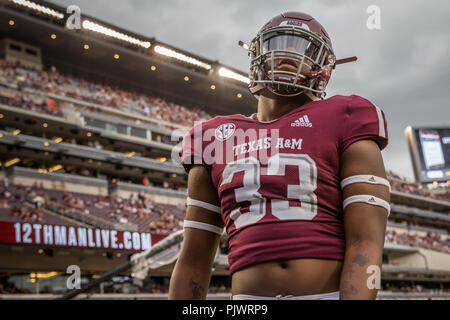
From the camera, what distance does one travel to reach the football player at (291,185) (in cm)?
155

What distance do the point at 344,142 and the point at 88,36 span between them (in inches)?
1346

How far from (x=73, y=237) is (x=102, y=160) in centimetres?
1026

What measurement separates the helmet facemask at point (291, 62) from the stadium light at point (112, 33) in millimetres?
32758

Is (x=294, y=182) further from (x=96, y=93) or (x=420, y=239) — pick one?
(x=420, y=239)

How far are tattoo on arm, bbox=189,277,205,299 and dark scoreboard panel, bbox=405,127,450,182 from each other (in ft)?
28.8

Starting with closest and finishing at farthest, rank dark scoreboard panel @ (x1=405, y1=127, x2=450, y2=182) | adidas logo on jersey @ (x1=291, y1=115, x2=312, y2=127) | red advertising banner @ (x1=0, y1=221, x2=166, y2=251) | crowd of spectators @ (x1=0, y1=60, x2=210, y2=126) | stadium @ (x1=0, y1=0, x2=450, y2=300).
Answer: adidas logo on jersey @ (x1=291, y1=115, x2=312, y2=127)
dark scoreboard panel @ (x1=405, y1=127, x2=450, y2=182)
red advertising banner @ (x1=0, y1=221, x2=166, y2=251)
stadium @ (x1=0, y1=0, x2=450, y2=300)
crowd of spectators @ (x1=0, y1=60, x2=210, y2=126)

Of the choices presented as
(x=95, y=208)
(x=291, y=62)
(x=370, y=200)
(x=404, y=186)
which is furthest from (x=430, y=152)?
(x=404, y=186)

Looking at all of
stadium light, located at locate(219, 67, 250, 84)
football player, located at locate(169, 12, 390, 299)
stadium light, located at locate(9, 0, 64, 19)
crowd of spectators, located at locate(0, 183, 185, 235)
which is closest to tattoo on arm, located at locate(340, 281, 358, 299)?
football player, located at locate(169, 12, 390, 299)

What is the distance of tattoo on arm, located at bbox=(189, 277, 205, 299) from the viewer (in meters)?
1.89

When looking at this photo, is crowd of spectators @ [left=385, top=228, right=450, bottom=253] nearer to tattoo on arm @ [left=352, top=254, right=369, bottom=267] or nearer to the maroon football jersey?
the maroon football jersey

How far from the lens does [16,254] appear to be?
74.7 ft

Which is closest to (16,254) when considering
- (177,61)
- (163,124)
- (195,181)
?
(163,124)

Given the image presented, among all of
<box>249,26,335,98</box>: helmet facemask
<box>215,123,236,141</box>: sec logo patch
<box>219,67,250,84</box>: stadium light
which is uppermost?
<box>219,67,250,84</box>: stadium light
